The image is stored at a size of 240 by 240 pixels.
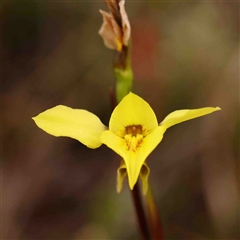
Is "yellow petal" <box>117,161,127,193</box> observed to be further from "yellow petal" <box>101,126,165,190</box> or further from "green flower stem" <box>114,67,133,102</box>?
"green flower stem" <box>114,67,133,102</box>

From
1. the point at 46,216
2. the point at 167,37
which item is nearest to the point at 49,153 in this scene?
the point at 46,216

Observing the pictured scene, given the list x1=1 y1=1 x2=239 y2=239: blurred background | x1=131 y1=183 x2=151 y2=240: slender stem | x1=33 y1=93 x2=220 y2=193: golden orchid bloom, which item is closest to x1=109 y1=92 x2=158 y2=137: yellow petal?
x1=33 y1=93 x2=220 y2=193: golden orchid bloom

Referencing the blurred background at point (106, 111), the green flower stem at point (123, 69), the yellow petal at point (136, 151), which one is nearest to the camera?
the yellow petal at point (136, 151)

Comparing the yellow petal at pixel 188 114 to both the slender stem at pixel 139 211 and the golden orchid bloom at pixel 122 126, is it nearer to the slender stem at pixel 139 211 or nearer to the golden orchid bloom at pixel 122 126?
the golden orchid bloom at pixel 122 126

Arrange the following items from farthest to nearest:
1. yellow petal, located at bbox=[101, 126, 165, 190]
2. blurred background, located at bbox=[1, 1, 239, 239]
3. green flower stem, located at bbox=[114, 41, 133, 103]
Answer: blurred background, located at bbox=[1, 1, 239, 239] < green flower stem, located at bbox=[114, 41, 133, 103] < yellow petal, located at bbox=[101, 126, 165, 190]

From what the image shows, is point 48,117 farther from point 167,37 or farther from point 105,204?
point 167,37

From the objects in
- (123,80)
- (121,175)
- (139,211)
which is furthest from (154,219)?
(123,80)

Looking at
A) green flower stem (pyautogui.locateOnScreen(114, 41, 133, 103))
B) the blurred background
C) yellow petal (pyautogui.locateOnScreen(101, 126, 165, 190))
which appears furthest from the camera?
the blurred background

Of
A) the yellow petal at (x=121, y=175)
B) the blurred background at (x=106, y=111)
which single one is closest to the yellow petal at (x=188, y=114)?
the yellow petal at (x=121, y=175)
